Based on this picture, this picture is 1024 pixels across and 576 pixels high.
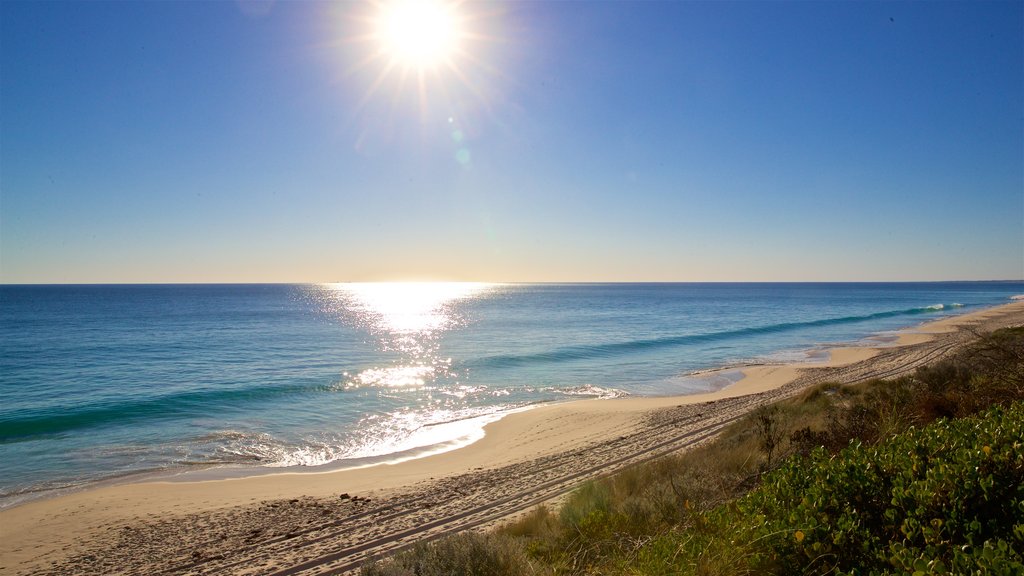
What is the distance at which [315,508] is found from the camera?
10.5m

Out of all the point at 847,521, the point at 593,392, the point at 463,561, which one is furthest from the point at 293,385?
the point at 847,521

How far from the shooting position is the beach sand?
836cm

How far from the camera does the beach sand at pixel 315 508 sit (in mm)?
8359

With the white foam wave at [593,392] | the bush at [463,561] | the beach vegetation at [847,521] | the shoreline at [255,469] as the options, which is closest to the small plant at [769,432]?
the beach vegetation at [847,521]

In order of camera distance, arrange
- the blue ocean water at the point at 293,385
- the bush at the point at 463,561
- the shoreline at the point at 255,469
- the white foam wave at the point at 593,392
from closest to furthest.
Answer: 1. the bush at the point at 463,561
2. the shoreline at the point at 255,469
3. the blue ocean water at the point at 293,385
4. the white foam wave at the point at 593,392

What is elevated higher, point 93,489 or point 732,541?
point 732,541

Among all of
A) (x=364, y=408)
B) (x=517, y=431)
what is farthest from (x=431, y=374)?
(x=517, y=431)

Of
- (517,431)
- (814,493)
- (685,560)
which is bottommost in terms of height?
(517,431)

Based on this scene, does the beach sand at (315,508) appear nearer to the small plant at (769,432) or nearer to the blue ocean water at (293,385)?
the blue ocean water at (293,385)

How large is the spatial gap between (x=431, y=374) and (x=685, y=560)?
25.6m

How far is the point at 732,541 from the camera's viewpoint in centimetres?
378

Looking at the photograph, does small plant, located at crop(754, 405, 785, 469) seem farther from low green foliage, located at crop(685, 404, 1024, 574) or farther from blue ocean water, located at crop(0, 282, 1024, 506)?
blue ocean water, located at crop(0, 282, 1024, 506)

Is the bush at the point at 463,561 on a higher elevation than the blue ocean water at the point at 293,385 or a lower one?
higher

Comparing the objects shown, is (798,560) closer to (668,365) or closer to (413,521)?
(413,521)
